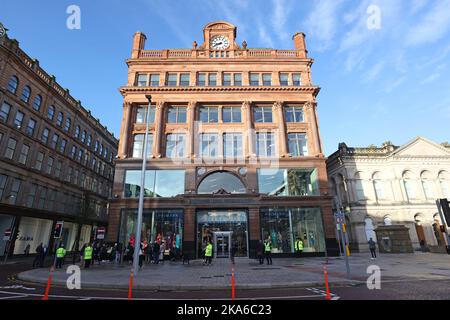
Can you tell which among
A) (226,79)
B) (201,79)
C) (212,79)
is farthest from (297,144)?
(201,79)

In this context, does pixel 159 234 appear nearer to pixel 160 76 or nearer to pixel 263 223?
pixel 263 223

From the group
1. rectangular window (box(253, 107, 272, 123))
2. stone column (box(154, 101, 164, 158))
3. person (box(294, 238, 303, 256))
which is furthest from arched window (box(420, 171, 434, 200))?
stone column (box(154, 101, 164, 158))

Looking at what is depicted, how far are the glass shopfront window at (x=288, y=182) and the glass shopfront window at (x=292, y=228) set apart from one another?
6.43 feet

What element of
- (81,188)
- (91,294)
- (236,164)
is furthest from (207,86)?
(81,188)

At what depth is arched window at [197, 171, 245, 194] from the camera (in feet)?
92.1

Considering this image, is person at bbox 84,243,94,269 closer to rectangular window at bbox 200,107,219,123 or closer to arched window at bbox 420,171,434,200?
rectangular window at bbox 200,107,219,123

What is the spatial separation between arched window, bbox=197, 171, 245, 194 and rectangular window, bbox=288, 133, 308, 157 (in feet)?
25.0

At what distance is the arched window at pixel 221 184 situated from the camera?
2808 cm

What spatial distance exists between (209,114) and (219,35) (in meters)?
12.5

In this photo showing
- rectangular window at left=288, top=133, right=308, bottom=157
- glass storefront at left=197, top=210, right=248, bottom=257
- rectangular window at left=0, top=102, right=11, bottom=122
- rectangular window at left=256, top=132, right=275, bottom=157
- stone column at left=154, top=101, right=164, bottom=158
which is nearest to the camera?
→ glass storefront at left=197, top=210, right=248, bottom=257

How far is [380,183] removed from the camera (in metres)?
37.1

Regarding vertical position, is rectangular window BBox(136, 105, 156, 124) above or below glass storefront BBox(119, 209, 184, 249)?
above

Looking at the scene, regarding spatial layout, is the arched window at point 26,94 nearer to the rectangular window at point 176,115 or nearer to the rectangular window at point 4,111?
the rectangular window at point 4,111

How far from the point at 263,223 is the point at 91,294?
65.3 ft
